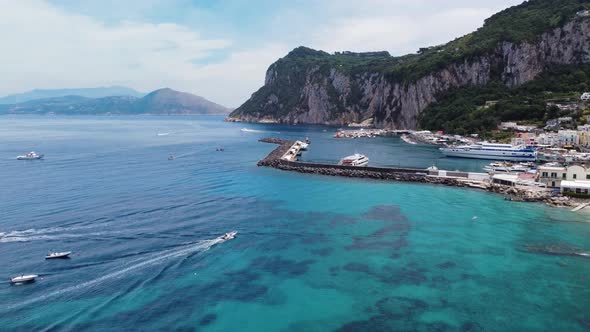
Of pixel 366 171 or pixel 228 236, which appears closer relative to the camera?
pixel 228 236

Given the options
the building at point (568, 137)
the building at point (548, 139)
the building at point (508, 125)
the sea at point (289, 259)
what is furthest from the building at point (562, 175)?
the building at point (508, 125)

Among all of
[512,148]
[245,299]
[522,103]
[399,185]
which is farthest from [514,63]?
[245,299]

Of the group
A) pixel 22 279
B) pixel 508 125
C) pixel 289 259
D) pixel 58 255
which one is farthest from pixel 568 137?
pixel 22 279

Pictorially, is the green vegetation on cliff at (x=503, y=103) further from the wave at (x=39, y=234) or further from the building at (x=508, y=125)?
the wave at (x=39, y=234)

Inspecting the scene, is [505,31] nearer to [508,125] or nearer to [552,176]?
[508,125]

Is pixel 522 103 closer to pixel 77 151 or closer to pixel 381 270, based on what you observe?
pixel 381 270

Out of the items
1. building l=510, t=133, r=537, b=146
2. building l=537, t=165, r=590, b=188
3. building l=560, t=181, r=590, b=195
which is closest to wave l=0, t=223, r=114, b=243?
building l=560, t=181, r=590, b=195

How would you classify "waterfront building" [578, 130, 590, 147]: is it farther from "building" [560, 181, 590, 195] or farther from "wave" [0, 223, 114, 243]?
"wave" [0, 223, 114, 243]
